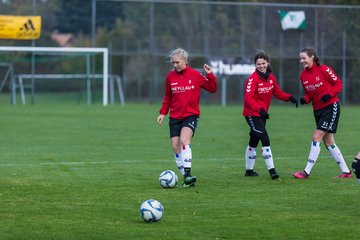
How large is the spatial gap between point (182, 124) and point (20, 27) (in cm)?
2798

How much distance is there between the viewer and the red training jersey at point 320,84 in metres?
12.5

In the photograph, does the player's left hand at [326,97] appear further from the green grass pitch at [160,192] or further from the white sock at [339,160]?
the green grass pitch at [160,192]

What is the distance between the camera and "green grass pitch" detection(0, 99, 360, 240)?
824 centimetres

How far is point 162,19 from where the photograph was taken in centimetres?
4256

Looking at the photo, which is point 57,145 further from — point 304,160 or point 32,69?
point 32,69

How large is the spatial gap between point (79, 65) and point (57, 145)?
25119 mm

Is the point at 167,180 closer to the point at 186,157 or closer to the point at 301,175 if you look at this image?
the point at 186,157

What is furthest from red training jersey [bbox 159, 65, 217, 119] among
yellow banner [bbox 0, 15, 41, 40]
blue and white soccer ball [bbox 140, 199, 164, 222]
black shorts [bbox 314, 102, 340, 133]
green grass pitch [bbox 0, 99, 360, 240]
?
yellow banner [bbox 0, 15, 41, 40]

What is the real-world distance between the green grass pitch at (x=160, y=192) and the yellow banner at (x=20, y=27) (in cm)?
1839

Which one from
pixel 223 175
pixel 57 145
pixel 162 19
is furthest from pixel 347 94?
pixel 223 175

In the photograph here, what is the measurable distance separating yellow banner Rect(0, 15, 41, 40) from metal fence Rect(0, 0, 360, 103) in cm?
226

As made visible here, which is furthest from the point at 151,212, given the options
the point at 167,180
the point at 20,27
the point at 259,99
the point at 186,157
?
the point at 20,27

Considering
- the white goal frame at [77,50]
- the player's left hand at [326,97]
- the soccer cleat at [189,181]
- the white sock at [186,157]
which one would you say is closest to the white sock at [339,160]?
the player's left hand at [326,97]

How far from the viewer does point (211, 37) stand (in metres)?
42.1
